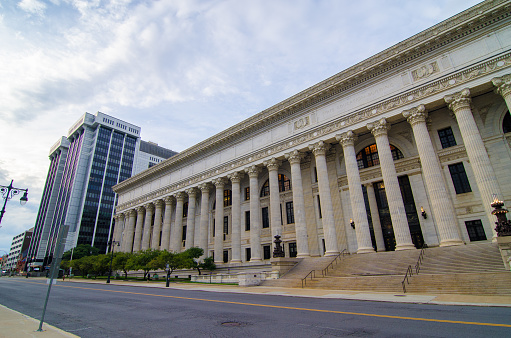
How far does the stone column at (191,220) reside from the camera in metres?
41.9

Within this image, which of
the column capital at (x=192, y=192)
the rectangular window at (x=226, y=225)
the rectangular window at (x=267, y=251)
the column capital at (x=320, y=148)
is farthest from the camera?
the column capital at (x=192, y=192)

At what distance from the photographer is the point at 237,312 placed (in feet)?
32.6

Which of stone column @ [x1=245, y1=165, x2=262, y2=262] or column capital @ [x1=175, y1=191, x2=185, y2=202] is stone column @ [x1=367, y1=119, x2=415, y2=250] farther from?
column capital @ [x1=175, y1=191, x2=185, y2=202]

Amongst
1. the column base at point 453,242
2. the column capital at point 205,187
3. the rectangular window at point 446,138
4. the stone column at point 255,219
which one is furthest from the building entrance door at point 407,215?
the column capital at point 205,187

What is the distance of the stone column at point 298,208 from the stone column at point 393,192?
8615 millimetres

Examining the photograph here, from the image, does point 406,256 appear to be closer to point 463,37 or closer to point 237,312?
point 237,312

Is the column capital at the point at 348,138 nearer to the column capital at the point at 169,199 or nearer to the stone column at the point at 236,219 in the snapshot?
the stone column at the point at 236,219

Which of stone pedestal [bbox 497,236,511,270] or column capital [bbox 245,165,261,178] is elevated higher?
column capital [bbox 245,165,261,178]

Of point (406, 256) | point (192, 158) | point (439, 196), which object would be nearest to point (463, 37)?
point (439, 196)

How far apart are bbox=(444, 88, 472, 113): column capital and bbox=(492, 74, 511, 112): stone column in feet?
5.84

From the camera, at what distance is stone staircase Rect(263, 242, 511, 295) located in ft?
45.7

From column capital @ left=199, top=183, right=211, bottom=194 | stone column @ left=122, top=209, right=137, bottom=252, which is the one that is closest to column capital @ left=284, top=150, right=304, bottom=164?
column capital @ left=199, top=183, right=211, bottom=194

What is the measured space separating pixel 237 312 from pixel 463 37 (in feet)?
90.0

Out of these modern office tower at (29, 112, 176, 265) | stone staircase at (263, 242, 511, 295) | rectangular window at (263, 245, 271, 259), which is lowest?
stone staircase at (263, 242, 511, 295)
